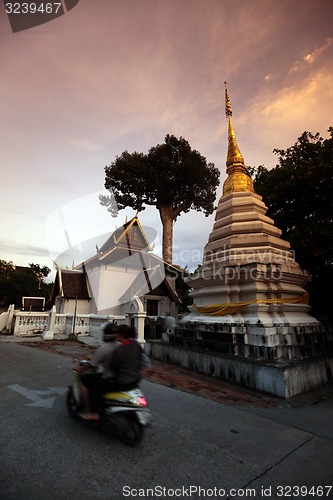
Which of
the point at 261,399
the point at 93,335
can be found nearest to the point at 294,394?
the point at 261,399

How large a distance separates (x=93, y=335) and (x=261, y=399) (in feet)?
40.3

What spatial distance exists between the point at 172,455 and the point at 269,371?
3131 mm

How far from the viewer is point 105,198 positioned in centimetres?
3064

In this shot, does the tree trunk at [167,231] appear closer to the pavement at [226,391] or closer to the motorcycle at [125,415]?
the pavement at [226,391]

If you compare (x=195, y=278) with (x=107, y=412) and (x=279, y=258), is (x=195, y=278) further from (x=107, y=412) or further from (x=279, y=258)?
(x=107, y=412)

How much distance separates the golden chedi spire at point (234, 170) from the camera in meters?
9.46

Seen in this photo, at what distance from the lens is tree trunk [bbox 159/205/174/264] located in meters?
26.1

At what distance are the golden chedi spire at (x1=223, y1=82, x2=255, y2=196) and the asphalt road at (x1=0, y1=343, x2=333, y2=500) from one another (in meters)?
7.16

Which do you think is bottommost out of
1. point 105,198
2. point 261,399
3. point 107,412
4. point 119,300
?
point 261,399

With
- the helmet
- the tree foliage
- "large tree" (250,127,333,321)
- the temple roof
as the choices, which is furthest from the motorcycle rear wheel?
the tree foliage

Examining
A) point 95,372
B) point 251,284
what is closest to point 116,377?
point 95,372

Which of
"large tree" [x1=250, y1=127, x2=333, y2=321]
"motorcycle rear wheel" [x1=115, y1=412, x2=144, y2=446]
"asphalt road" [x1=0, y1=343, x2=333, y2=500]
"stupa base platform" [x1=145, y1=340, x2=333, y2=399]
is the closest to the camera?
"asphalt road" [x1=0, y1=343, x2=333, y2=500]

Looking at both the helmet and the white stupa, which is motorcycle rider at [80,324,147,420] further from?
the white stupa

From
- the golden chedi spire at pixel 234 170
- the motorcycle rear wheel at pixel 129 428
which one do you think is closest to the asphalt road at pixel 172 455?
the motorcycle rear wheel at pixel 129 428
